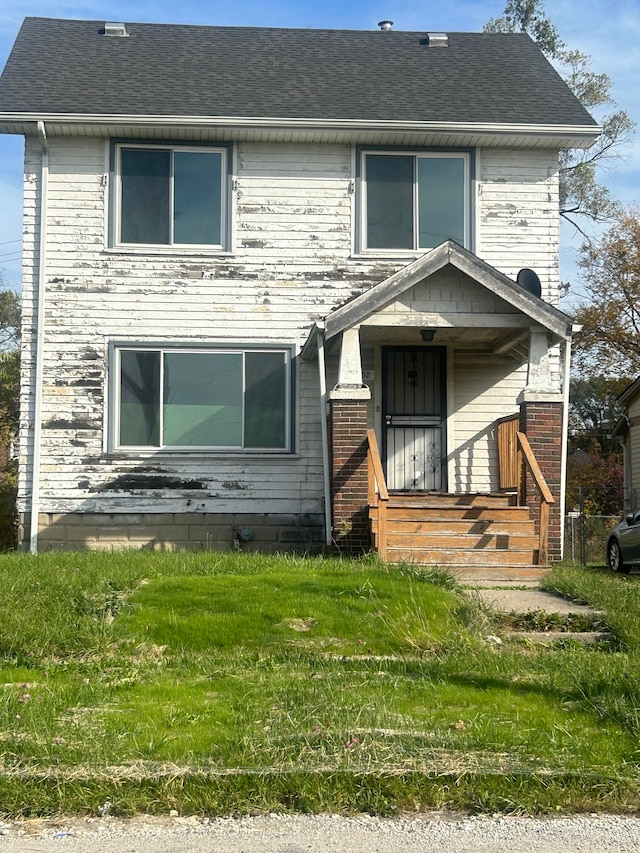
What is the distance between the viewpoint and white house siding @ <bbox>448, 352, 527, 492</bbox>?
47.7 ft

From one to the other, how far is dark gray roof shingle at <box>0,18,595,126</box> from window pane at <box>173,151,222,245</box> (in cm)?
70

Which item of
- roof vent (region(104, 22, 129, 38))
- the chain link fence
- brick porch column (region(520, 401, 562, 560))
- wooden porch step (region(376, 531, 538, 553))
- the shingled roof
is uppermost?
roof vent (region(104, 22, 129, 38))

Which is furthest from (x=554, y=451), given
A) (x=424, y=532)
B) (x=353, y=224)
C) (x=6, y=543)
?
(x=6, y=543)

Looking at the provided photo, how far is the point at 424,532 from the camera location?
462 inches

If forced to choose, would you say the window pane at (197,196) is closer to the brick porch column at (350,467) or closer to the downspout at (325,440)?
the downspout at (325,440)

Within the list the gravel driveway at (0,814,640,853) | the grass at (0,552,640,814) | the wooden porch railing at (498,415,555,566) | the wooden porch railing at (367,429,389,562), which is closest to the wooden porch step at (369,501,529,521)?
the wooden porch railing at (367,429,389,562)

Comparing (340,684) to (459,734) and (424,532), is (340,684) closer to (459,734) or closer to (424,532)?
(459,734)

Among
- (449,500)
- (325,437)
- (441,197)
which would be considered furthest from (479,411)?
(441,197)

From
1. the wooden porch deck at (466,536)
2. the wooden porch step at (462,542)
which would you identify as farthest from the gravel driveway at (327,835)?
the wooden porch step at (462,542)

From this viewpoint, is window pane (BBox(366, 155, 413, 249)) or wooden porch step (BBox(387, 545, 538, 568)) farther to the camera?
window pane (BBox(366, 155, 413, 249))

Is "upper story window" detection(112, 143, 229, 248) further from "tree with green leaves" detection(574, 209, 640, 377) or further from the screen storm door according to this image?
"tree with green leaves" detection(574, 209, 640, 377)

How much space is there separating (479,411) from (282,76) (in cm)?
641

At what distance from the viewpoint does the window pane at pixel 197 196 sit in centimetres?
1454

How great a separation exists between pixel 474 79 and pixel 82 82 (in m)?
6.35
